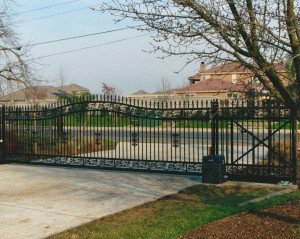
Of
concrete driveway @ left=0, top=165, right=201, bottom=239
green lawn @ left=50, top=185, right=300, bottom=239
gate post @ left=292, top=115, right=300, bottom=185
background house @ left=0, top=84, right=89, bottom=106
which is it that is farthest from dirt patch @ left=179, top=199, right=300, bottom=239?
background house @ left=0, top=84, right=89, bottom=106

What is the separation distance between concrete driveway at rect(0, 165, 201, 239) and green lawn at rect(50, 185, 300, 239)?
1.34ft

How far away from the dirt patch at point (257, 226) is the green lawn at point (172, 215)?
31 cm

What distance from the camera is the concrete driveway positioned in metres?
7.05

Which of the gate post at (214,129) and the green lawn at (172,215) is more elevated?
the gate post at (214,129)

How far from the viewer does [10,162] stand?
50.3ft

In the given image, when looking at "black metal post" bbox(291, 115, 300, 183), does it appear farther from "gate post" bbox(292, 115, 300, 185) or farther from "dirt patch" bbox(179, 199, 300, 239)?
"dirt patch" bbox(179, 199, 300, 239)

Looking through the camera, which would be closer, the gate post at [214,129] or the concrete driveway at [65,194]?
the concrete driveway at [65,194]

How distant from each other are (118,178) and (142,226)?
513 cm

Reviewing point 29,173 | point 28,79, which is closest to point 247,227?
Answer: point 29,173

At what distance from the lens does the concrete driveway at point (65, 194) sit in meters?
7.05

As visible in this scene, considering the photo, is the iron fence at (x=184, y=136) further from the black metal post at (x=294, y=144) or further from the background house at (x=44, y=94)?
the background house at (x=44, y=94)

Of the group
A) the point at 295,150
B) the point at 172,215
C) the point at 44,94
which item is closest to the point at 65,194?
the point at 172,215

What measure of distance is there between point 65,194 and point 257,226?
4.96 meters

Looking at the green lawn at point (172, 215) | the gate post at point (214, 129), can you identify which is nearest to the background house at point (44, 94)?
the gate post at point (214, 129)
